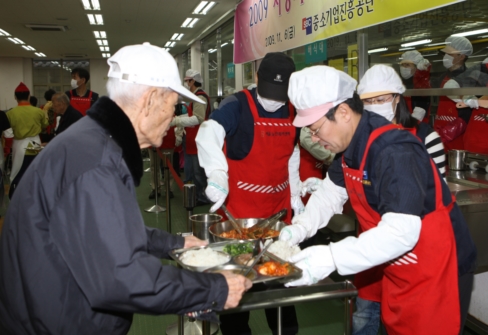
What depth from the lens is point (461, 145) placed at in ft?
15.4

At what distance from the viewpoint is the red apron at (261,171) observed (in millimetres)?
2840

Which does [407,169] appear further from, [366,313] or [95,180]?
[366,313]

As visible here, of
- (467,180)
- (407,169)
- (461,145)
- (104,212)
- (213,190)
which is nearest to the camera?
(104,212)

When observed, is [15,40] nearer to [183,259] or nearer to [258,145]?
[258,145]

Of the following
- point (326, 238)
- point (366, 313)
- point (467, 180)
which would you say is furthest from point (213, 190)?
point (326, 238)

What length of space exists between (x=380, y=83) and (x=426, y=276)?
4.89 feet

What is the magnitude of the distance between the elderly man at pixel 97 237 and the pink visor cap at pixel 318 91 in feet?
1.84

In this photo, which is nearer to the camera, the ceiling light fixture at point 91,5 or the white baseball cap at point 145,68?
the white baseball cap at point 145,68

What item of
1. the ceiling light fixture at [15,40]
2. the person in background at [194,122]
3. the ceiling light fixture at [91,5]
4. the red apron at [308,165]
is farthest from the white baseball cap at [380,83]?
the ceiling light fixture at [15,40]

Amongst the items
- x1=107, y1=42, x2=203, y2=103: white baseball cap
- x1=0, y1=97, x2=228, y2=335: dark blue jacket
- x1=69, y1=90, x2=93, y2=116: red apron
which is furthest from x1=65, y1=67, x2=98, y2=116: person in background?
x1=0, y1=97, x2=228, y2=335: dark blue jacket

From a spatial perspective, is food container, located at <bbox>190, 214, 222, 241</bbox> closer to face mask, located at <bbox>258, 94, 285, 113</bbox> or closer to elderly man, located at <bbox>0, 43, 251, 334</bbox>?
elderly man, located at <bbox>0, 43, 251, 334</bbox>

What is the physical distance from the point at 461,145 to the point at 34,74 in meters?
23.2

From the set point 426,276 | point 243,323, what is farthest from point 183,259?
point 243,323

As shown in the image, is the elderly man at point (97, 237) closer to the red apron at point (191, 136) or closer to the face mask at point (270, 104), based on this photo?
the face mask at point (270, 104)
